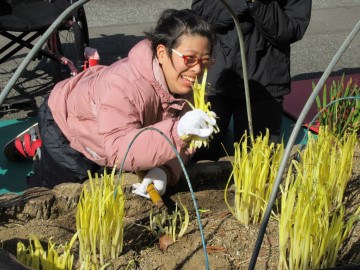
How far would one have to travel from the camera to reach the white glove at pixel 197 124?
2129mm

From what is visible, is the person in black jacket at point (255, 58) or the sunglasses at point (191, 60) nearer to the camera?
the sunglasses at point (191, 60)

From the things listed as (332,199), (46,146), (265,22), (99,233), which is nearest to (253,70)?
(265,22)

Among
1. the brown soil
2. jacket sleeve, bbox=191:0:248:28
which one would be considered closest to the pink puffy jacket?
the brown soil

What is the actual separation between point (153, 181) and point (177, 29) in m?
0.59

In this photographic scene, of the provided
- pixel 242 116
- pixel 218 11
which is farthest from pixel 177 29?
pixel 242 116

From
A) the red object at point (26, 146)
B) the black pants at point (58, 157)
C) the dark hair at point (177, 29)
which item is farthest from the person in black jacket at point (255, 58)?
the red object at point (26, 146)

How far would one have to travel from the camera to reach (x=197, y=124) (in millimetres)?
2137

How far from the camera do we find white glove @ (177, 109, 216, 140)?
2.13 meters

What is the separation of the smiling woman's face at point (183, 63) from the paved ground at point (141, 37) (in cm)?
184

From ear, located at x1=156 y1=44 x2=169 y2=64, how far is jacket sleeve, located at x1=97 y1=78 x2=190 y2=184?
15 centimetres

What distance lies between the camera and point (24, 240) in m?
2.35

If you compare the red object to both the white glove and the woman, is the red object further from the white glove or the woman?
the white glove

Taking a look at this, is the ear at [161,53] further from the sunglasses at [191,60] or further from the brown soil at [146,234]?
the brown soil at [146,234]

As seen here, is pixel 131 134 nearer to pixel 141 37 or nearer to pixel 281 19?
pixel 281 19
